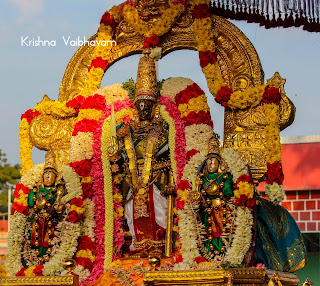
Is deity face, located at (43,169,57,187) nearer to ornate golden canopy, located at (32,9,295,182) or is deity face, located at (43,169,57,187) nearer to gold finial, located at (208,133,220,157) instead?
ornate golden canopy, located at (32,9,295,182)

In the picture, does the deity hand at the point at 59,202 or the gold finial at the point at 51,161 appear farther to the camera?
the gold finial at the point at 51,161

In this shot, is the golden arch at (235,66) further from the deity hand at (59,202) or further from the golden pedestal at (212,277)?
the deity hand at (59,202)

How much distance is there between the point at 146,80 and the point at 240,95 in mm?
1422

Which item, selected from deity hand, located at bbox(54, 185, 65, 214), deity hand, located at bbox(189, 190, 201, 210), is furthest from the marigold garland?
deity hand, located at bbox(189, 190, 201, 210)

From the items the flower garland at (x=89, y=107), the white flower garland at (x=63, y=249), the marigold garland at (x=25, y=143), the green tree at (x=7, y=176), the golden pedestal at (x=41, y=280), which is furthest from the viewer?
the green tree at (x=7, y=176)

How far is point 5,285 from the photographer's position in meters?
10.5

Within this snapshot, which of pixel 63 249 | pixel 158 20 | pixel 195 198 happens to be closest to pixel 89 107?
pixel 158 20

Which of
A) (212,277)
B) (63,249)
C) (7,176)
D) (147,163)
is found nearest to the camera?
(212,277)

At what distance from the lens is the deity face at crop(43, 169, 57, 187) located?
10.7 m

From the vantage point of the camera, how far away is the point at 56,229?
10.7 m

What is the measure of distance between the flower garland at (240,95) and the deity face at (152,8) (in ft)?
1.79

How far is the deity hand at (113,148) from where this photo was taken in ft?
35.1

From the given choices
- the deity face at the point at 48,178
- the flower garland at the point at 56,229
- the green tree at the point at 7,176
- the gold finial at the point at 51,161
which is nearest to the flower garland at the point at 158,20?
the gold finial at the point at 51,161

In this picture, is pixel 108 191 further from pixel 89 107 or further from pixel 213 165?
pixel 213 165
